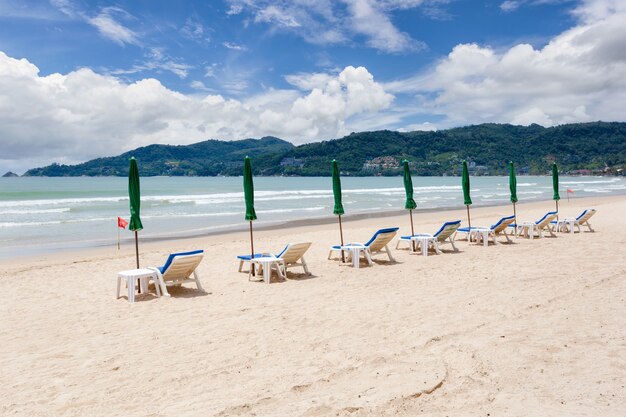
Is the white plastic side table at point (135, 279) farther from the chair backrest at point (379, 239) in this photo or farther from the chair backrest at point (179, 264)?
the chair backrest at point (379, 239)

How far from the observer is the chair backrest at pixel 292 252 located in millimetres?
9023

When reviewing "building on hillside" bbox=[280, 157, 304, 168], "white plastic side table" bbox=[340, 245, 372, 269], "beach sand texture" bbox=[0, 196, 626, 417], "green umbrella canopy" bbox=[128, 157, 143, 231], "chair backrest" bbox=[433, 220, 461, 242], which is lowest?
"beach sand texture" bbox=[0, 196, 626, 417]

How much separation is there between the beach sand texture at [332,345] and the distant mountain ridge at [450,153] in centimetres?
11142

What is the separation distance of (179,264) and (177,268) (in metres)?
0.11

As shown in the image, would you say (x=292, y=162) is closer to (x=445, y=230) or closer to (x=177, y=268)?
(x=445, y=230)

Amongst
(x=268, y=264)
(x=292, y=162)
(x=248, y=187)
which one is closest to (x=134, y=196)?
(x=248, y=187)

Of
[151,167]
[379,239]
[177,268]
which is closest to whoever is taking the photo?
[177,268]

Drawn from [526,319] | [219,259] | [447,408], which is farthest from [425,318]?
[219,259]

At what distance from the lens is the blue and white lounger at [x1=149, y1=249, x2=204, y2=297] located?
7593 millimetres

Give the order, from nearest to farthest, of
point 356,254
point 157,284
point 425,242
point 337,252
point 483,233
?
point 157,284 < point 356,254 < point 425,242 < point 337,252 < point 483,233

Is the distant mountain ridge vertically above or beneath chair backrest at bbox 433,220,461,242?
A: above

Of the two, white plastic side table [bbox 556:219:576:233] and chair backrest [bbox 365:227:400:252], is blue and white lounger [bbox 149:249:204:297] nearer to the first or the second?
chair backrest [bbox 365:227:400:252]

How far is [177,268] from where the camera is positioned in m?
7.73

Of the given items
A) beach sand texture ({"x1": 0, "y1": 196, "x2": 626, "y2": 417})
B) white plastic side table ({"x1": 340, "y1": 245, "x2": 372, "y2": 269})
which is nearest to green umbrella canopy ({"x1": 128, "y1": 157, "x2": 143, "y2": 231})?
beach sand texture ({"x1": 0, "y1": 196, "x2": 626, "y2": 417})
